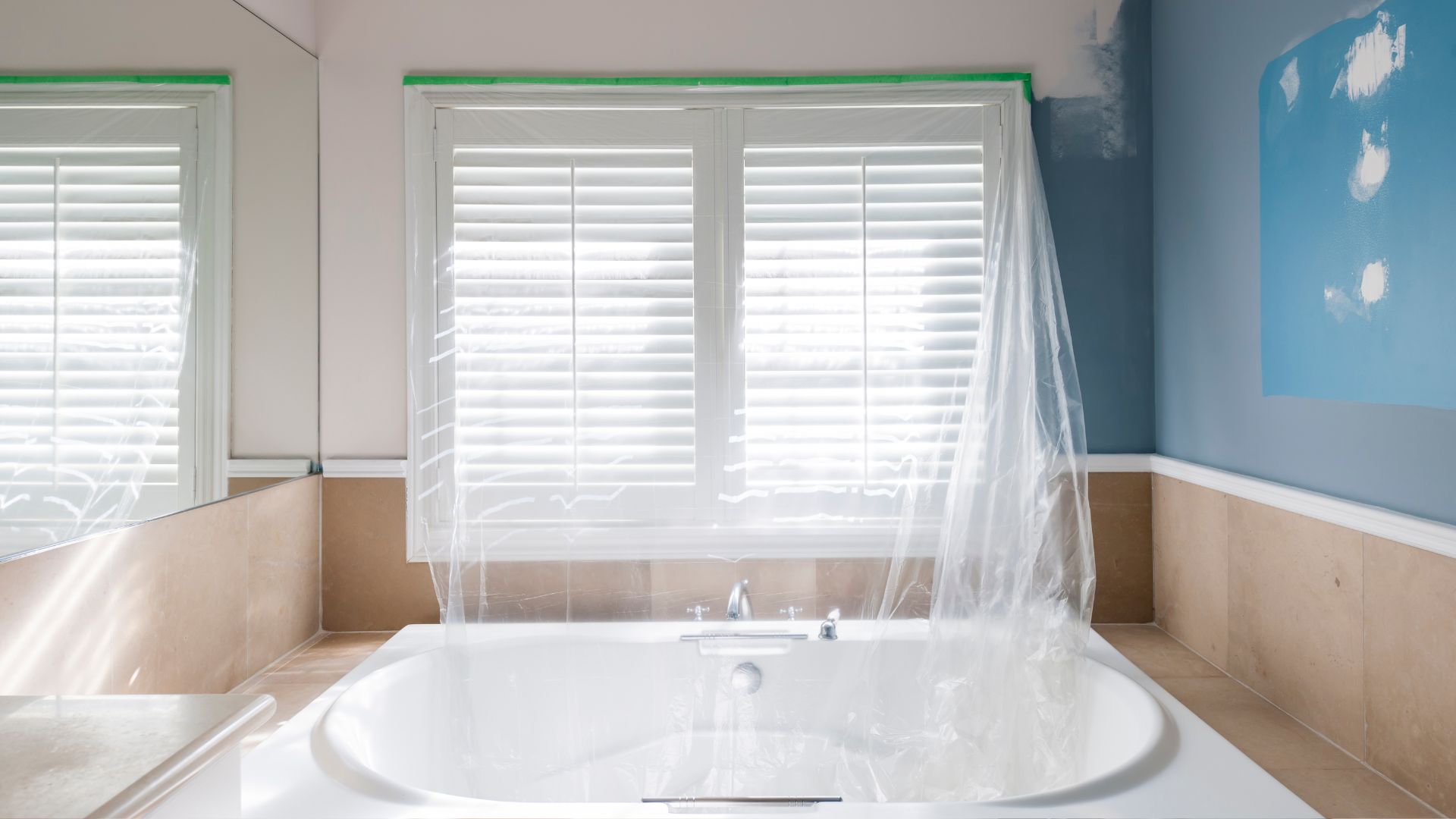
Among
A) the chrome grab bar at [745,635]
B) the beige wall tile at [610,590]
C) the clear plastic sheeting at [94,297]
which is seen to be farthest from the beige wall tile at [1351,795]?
the clear plastic sheeting at [94,297]

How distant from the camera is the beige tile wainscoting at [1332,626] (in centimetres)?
128

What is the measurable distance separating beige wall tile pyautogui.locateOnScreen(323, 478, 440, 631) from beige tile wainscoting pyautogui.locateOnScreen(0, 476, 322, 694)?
5 centimetres

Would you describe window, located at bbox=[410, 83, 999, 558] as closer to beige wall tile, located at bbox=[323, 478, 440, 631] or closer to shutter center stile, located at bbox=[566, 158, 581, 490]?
shutter center stile, located at bbox=[566, 158, 581, 490]

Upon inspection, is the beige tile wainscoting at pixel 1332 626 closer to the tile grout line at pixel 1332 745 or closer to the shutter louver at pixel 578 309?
the tile grout line at pixel 1332 745

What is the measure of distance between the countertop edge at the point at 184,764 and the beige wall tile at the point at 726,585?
1.10 meters

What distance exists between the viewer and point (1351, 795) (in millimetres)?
1319

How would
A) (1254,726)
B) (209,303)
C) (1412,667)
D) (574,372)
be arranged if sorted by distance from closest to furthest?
(1412,667)
(1254,726)
(209,303)
(574,372)

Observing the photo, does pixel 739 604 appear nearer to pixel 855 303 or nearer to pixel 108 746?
pixel 855 303

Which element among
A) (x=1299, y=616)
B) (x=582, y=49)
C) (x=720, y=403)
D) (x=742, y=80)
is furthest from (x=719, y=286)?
(x=1299, y=616)

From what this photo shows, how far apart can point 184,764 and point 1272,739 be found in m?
1.66

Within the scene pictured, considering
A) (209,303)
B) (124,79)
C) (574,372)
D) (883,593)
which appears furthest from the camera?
(574,372)

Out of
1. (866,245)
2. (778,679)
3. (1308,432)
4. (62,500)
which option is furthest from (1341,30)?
(62,500)

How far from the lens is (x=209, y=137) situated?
1.70 m

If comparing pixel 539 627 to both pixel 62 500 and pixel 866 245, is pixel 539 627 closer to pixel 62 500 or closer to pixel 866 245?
pixel 62 500
